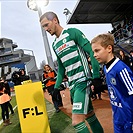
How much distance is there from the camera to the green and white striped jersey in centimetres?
229

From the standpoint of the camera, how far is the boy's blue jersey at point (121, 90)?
168 cm

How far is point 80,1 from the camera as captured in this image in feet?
51.7

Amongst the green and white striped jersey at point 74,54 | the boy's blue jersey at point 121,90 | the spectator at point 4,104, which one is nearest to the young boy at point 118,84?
the boy's blue jersey at point 121,90

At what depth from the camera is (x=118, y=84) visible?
5.76ft

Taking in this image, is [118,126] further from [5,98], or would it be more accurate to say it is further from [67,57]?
[5,98]

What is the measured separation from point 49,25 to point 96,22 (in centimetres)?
1960

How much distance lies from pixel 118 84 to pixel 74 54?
73cm

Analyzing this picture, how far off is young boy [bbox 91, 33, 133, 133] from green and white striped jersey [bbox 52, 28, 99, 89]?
360mm

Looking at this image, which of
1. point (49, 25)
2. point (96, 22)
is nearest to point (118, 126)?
point (49, 25)

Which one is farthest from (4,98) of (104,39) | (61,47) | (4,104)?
(104,39)

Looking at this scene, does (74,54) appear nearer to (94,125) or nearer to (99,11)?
(94,125)

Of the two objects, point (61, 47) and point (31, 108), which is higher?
point (61, 47)

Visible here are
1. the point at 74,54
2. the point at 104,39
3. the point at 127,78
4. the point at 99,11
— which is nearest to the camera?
the point at 127,78

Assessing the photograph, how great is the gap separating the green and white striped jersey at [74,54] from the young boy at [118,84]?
360 millimetres
